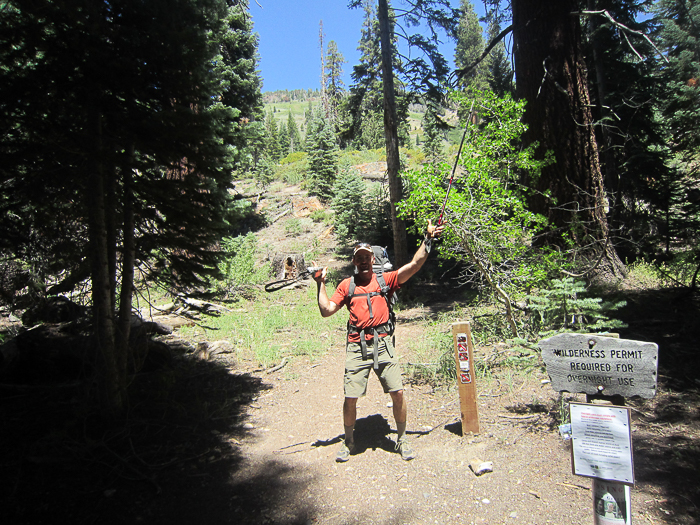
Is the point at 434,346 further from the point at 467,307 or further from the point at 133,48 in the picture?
the point at 133,48

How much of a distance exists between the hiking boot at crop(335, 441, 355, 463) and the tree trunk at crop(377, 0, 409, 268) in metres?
8.68

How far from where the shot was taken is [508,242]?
235 inches

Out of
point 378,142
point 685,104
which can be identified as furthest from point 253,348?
point 378,142

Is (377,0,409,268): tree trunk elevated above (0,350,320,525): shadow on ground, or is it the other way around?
(377,0,409,268): tree trunk

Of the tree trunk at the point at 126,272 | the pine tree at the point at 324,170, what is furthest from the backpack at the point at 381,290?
the pine tree at the point at 324,170

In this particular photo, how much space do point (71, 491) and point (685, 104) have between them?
1029cm

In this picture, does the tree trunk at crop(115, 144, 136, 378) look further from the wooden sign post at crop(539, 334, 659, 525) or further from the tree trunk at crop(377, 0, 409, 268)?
the tree trunk at crop(377, 0, 409, 268)

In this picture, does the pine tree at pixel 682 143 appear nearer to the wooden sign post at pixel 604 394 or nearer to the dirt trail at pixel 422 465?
the dirt trail at pixel 422 465

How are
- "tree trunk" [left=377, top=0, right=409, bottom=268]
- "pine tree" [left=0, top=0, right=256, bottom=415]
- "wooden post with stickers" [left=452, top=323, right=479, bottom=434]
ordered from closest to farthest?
"pine tree" [left=0, top=0, right=256, bottom=415], "wooden post with stickers" [left=452, top=323, right=479, bottom=434], "tree trunk" [left=377, top=0, right=409, bottom=268]

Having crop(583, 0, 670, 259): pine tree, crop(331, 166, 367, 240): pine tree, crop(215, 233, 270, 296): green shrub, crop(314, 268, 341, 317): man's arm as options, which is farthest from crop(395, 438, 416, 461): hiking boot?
crop(331, 166, 367, 240): pine tree

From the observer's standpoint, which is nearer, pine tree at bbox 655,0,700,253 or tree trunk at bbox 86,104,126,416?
tree trunk at bbox 86,104,126,416

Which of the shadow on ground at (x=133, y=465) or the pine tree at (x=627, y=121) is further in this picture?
the pine tree at (x=627, y=121)

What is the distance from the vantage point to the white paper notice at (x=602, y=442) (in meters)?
2.24

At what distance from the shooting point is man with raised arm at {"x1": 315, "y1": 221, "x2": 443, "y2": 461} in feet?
13.4
